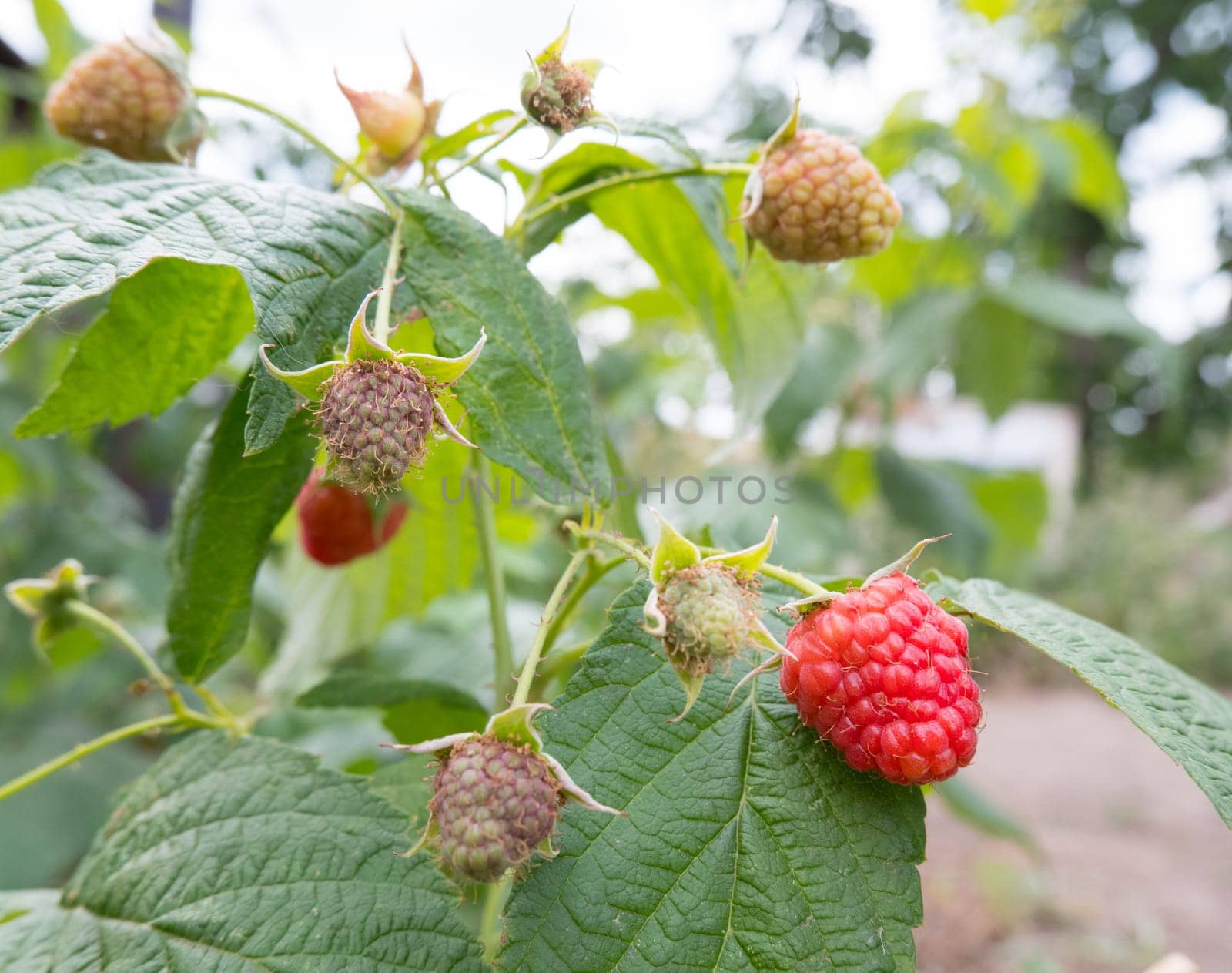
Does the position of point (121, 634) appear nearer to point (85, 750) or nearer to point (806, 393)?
point (85, 750)

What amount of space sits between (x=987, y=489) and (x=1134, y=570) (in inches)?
229

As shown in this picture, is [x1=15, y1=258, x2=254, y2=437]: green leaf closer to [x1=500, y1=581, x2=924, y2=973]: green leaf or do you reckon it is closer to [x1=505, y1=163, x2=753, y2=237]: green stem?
[x1=505, y1=163, x2=753, y2=237]: green stem

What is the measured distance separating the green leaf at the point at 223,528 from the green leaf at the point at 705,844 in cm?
27

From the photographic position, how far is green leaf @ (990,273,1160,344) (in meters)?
1.97

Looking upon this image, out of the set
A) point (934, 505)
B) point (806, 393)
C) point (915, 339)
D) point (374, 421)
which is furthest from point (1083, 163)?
point (374, 421)

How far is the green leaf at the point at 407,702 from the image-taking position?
2.52 ft

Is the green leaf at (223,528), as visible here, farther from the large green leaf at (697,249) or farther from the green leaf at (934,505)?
the green leaf at (934,505)

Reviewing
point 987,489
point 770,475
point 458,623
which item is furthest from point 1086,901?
point 458,623

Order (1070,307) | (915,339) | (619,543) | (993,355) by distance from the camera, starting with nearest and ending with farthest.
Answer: (619,543) → (915,339) → (1070,307) → (993,355)

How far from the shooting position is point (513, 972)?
47 cm

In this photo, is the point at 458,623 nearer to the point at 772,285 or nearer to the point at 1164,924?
the point at 772,285

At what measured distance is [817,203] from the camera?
65 cm

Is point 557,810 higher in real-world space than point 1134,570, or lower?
higher

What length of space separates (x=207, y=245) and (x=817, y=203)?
1.29ft
